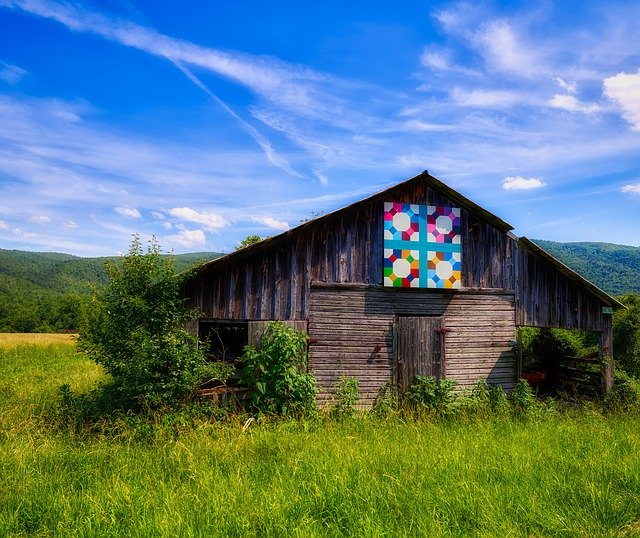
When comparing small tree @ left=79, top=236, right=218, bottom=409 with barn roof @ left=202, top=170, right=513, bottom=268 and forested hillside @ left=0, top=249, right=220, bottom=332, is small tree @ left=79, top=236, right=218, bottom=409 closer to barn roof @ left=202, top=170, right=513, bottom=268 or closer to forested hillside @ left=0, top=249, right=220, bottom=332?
forested hillside @ left=0, top=249, right=220, bottom=332

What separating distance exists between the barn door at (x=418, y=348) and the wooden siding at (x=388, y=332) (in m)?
0.19

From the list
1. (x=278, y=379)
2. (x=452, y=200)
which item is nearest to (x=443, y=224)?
(x=452, y=200)

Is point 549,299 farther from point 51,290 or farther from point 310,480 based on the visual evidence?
point 51,290

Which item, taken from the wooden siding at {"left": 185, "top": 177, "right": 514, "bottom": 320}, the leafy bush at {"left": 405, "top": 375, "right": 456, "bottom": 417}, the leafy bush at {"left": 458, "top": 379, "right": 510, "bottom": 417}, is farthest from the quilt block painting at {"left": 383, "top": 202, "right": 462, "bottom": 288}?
the leafy bush at {"left": 458, "top": 379, "right": 510, "bottom": 417}

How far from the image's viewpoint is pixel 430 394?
11.2 m

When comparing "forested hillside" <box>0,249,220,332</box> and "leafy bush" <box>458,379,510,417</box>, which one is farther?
"leafy bush" <box>458,379,510,417</box>

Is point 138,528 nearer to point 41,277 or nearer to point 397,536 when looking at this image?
point 397,536

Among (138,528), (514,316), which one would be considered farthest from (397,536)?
(514,316)

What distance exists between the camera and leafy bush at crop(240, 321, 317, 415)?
32.6ft

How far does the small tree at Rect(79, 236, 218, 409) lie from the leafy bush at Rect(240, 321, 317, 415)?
1432mm

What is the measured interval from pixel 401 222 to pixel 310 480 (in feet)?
24.4

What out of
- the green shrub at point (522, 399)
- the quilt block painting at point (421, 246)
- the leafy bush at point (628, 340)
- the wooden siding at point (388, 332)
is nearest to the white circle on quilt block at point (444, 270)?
the quilt block painting at point (421, 246)

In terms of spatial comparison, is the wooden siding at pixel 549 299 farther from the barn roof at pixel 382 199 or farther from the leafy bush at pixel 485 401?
the leafy bush at pixel 485 401

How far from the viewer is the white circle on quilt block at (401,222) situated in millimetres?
11734
